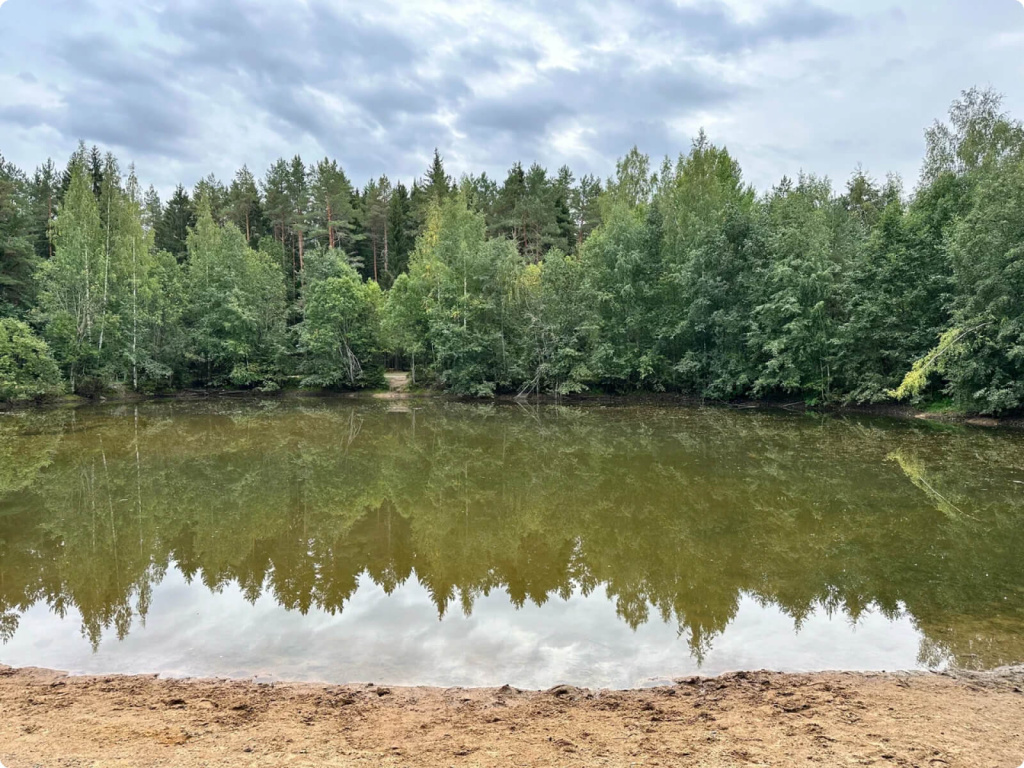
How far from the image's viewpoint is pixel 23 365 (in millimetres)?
28969

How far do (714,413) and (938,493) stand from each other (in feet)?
46.6

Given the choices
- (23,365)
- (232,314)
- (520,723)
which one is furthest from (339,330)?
(520,723)

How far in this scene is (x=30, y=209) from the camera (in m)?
37.2

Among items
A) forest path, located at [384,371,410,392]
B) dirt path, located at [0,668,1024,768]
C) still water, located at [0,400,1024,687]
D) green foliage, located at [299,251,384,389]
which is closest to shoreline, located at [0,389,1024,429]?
forest path, located at [384,371,410,392]

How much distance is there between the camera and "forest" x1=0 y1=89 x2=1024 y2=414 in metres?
23.6

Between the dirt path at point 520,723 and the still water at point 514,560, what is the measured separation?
554 millimetres

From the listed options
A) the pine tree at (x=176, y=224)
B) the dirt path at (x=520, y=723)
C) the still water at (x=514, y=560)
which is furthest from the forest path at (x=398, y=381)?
the dirt path at (x=520, y=723)

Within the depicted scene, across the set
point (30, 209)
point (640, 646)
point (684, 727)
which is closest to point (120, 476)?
point (640, 646)

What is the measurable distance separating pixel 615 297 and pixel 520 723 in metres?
28.8

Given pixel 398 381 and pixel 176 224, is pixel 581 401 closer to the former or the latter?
pixel 398 381

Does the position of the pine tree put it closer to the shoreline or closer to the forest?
the forest

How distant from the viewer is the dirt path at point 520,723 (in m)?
3.76

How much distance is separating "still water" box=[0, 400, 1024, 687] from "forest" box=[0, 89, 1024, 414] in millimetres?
7909

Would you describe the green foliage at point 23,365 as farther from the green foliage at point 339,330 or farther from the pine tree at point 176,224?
the pine tree at point 176,224
